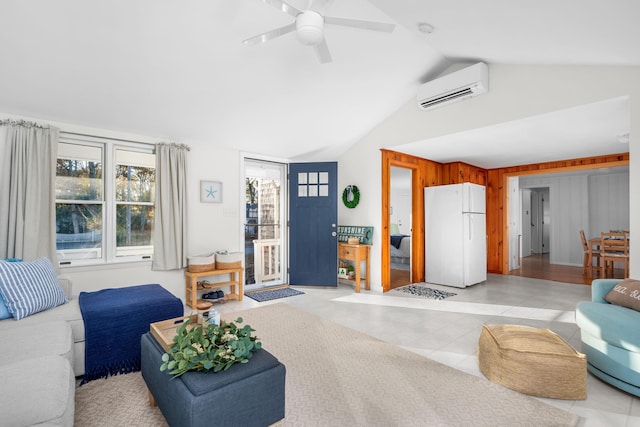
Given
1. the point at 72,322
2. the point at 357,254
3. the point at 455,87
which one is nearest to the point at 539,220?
the point at 357,254

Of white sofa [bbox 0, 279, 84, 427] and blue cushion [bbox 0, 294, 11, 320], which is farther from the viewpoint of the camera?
blue cushion [bbox 0, 294, 11, 320]

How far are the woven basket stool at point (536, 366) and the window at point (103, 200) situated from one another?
3899 mm

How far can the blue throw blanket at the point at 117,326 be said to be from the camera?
2.31 meters

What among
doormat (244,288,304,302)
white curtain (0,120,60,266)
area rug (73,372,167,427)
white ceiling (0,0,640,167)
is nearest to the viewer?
area rug (73,372,167,427)

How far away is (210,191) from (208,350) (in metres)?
3.23

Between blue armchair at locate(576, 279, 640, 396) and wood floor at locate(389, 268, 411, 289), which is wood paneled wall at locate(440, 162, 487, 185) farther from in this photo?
blue armchair at locate(576, 279, 640, 396)

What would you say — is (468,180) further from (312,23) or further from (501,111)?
(312,23)

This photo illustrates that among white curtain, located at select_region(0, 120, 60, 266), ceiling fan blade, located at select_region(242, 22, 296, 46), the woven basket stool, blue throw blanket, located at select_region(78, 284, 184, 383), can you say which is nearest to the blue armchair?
the woven basket stool

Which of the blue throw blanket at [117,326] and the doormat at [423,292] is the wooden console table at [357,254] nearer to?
the doormat at [423,292]

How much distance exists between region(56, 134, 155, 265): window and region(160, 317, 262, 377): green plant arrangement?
2.70 metres

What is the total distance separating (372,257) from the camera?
202 inches

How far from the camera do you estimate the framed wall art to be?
445 centimetres

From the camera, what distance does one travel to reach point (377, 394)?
2092 millimetres

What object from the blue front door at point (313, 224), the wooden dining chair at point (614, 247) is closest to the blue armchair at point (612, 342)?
the blue front door at point (313, 224)
